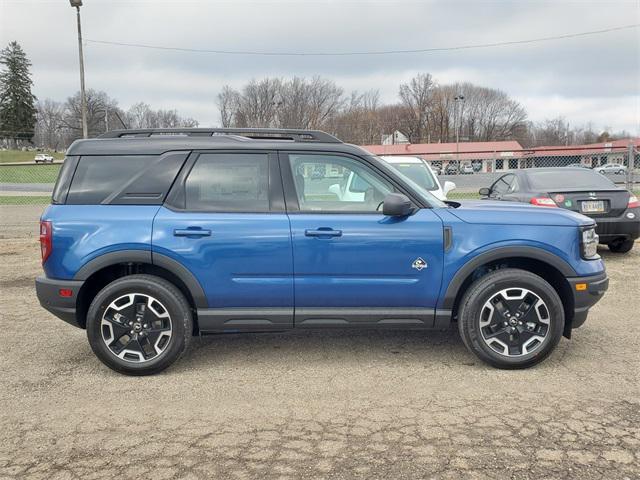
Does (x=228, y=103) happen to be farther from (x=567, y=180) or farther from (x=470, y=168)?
(x=567, y=180)

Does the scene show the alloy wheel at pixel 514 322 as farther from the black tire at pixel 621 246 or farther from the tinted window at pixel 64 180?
the black tire at pixel 621 246

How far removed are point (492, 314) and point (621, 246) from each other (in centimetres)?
605

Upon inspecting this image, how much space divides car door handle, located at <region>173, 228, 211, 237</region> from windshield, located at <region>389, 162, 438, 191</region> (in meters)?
5.54

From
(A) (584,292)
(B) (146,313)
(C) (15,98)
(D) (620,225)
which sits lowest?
(B) (146,313)

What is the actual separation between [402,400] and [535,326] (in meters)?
1.27

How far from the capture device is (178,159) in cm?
421

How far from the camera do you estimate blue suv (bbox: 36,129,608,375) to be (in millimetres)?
4012

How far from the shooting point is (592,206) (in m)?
7.92

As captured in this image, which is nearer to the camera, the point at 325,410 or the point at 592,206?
the point at 325,410

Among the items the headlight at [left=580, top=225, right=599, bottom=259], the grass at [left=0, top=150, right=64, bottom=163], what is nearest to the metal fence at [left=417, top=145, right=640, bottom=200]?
the headlight at [left=580, top=225, right=599, bottom=259]

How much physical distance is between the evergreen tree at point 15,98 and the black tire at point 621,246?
102297 millimetres

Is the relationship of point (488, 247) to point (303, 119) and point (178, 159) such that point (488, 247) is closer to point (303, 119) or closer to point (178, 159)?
point (178, 159)

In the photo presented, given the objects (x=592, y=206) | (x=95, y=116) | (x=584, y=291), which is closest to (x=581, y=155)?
(x=592, y=206)

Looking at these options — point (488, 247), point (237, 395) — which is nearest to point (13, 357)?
point (237, 395)
